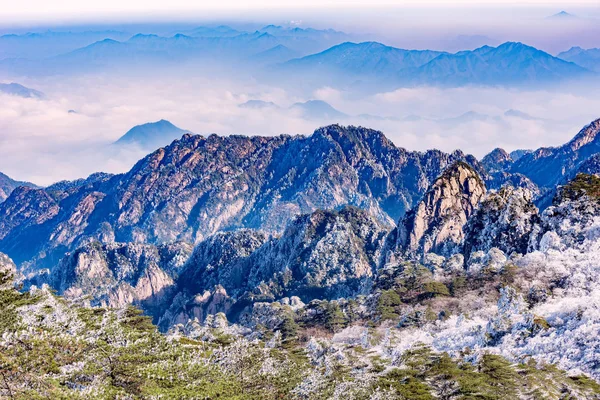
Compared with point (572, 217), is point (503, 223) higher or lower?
lower

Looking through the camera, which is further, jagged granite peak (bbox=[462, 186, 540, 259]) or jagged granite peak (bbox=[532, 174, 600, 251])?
jagged granite peak (bbox=[462, 186, 540, 259])

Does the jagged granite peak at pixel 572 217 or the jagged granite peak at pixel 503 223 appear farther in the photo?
the jagged granite peak at pixel 503 223

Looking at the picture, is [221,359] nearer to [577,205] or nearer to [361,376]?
[361,376]

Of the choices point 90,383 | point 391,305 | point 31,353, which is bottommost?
point 391,305

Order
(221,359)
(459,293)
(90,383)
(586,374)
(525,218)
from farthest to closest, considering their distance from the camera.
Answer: (525,218), (459,293), (221,359), (586,374), (90,383)

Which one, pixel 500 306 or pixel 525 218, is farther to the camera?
pixel 525 218

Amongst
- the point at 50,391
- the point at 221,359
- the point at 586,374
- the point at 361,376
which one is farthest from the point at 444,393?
the point at 50,391

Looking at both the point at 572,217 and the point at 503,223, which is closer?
the point at 572,217

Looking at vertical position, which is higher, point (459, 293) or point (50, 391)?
point (50, 391)
